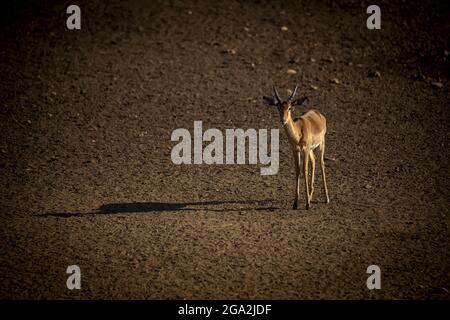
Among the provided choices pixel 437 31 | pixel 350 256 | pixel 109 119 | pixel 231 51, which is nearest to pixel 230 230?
pixel 350 256

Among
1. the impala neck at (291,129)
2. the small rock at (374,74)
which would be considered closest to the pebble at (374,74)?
the small rock at (374,74)

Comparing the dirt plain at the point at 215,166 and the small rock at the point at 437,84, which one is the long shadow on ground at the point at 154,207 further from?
the small rock at the point at 437,84

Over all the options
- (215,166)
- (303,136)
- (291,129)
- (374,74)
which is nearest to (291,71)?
(374,74)

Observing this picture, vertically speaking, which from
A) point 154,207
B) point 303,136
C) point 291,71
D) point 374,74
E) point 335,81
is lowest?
point 154,207

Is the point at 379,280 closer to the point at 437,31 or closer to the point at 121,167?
the point at 121,167

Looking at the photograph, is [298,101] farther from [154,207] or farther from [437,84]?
[437,84]

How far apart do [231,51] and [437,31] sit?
246 inches

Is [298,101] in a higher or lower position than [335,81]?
lower

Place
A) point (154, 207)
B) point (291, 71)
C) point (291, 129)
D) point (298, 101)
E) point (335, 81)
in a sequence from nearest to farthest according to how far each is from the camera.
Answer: point (291, 129) → point (298, 101) → point (154, 207) → point (335, 81) → point (291, 71)

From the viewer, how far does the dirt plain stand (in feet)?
36.0

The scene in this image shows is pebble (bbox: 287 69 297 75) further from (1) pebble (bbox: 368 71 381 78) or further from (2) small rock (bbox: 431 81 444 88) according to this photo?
(2) small rock (bbox: 431 81 444 88)

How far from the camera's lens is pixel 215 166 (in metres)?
15.3

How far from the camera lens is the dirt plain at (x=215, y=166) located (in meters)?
11.0
